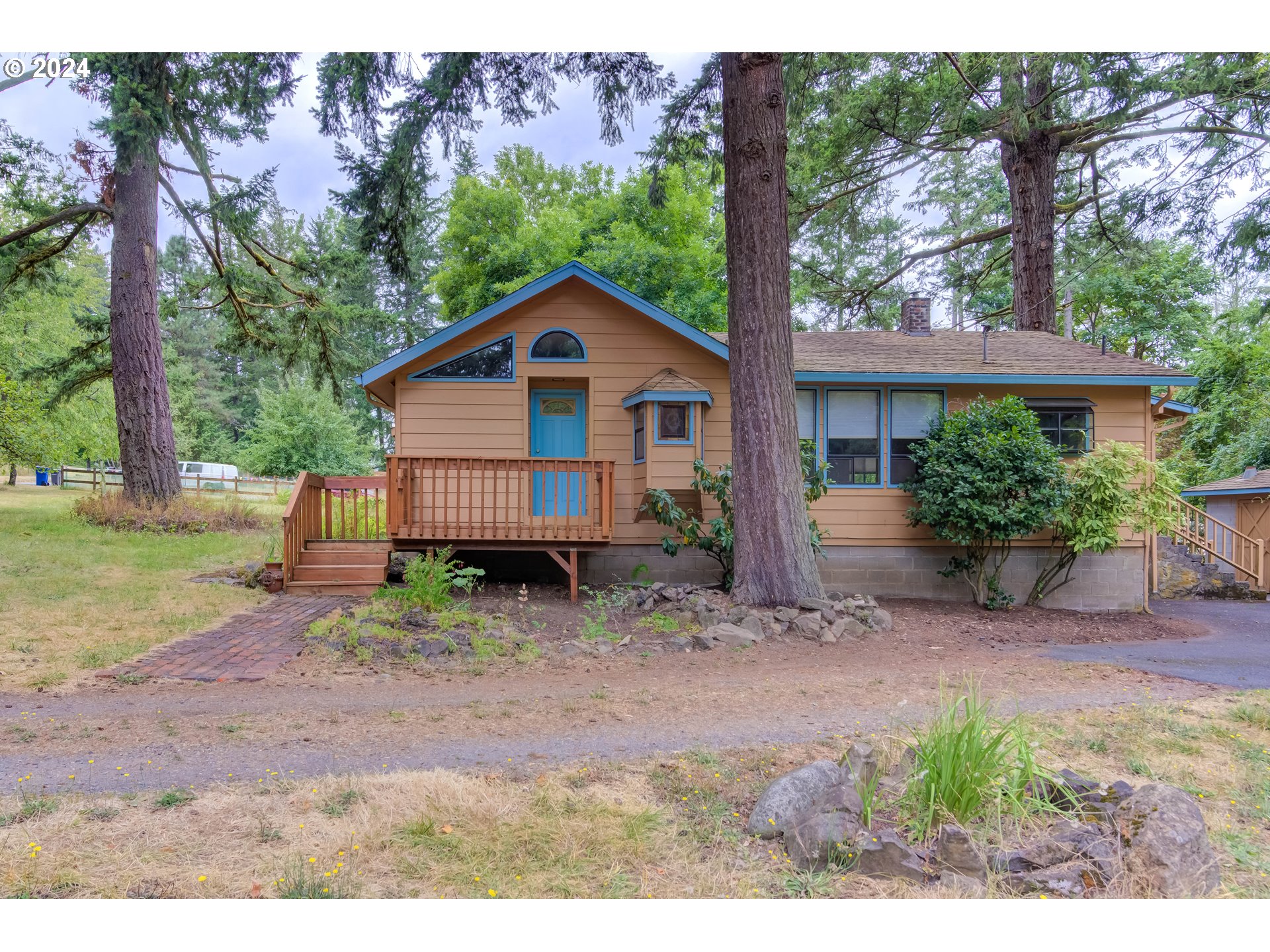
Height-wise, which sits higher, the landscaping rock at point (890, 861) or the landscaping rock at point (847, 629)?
the landscaping rock at point (890, 861)

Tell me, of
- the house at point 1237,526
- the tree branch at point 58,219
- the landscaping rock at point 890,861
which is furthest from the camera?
the house at point 1237,526

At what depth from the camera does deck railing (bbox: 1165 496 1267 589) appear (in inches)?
551

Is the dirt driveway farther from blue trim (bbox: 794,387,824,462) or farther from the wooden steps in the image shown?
blue trim (bbox: 794,387,824,462)

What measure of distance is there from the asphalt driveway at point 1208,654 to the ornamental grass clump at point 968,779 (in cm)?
417

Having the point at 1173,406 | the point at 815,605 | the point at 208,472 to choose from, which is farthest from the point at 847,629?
the point at 208,472

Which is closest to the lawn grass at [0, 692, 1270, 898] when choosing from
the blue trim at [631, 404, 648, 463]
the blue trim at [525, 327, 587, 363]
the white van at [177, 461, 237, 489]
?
the blue trim at [631, 404, 648, 463]

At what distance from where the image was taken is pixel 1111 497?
9.80m

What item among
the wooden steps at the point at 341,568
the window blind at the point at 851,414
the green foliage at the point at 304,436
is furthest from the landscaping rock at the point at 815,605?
the green foliage at the point at 304,436

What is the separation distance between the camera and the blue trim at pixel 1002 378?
34.6ft

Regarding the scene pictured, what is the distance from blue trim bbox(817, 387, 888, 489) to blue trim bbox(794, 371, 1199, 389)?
254mm

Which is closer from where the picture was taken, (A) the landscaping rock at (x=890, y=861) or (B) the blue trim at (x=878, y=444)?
(A) the landscaping rock at (x=890, y=861)

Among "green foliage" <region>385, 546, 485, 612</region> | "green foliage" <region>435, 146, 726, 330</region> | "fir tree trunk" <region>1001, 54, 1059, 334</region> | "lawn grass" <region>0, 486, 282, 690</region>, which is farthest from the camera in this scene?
"green foliage" <region>435, 146, 726, 330</region>

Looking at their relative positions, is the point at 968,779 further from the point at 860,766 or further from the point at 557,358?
the point at 557,358

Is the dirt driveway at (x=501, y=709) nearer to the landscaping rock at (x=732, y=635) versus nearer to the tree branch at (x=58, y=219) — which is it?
the landscaping rock at (x=732, y=635)
